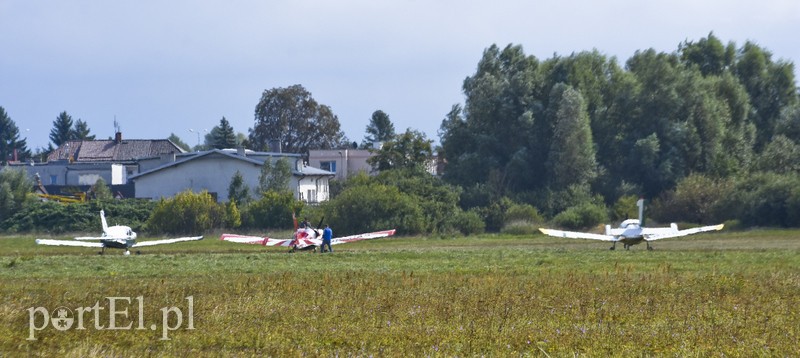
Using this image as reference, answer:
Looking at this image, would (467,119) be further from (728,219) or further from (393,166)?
(728,219)

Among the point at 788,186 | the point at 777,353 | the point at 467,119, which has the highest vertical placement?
the point at 467,119

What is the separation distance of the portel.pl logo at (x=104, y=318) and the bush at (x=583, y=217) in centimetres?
4449

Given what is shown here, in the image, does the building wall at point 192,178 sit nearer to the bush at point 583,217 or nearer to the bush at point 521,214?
the bush at point 521,214

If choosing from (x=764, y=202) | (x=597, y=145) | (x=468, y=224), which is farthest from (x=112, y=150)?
(x=764, y=202)

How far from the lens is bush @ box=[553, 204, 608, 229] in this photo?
2427 inches

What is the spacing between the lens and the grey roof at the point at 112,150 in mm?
117562

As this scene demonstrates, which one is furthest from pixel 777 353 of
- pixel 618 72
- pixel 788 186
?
pixel 618 72

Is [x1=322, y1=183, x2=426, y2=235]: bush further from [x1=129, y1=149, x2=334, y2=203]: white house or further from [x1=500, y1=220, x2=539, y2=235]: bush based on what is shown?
[x1=129, y1=149, x2=334, y2=203]: white house

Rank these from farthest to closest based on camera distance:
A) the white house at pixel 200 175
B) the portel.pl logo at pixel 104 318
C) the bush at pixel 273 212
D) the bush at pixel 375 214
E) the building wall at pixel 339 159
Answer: the building wall at pixel 339 159 → the white house at pixel 200 175 → the bush at pixel 273 212 → the bush at pixel 375 214 → the portel.pl logo at pixel 104 318

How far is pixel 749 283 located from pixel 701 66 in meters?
58.3

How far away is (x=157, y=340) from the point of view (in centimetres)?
1620

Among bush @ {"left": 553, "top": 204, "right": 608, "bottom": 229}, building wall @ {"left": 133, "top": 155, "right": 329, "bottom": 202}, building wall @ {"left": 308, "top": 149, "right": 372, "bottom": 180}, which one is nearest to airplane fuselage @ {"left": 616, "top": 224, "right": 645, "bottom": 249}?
bush @ {"left": 553, "top": 204, "right": 608, "bottom": 229}

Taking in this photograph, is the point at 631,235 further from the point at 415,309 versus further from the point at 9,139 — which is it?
the point at 9,139

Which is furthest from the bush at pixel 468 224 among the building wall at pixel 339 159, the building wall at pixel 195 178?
the building wall at pixel 339 159
